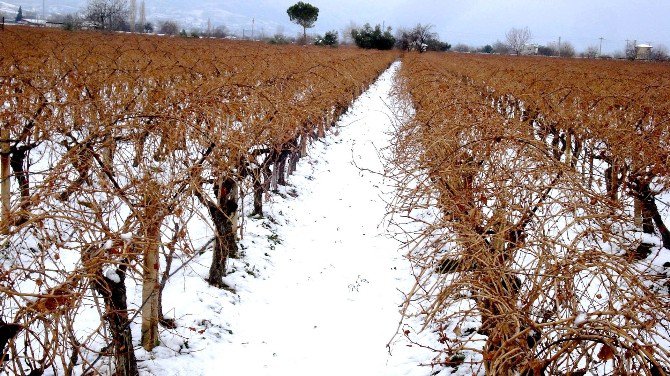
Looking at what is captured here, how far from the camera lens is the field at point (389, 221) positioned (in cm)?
288

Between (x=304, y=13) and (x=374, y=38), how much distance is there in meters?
10.1

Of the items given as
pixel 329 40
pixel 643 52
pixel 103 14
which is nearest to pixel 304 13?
pixel 329 40

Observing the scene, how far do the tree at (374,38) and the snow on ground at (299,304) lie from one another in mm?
60084

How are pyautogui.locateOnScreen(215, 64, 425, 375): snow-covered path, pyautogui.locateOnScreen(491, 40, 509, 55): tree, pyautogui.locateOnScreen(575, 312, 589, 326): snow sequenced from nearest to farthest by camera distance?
pyautogui.locateOnScreen(575, 312, 589, 326): snow < pyautogui.locateOnScreen(215, 64, 425, 375): snow-covered path < pyautogui.locateOnScreen(491, 40, 509, 55): tree

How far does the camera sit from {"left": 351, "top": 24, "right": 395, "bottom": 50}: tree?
67.2m

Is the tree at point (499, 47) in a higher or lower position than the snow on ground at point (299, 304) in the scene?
higher

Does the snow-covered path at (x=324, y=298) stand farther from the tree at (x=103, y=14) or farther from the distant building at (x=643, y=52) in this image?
the distant building at (x=643, y=52)

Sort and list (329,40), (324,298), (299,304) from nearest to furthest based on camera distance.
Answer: (299,304)
(324,298)
(329,40)

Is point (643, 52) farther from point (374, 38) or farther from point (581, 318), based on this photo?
point (581, 318)

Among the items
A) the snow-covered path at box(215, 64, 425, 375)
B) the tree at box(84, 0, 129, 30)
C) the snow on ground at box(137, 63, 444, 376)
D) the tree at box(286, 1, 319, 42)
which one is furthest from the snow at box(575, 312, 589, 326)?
the tree at box(286, 1, 319, 42)

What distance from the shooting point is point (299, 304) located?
671 centimetres

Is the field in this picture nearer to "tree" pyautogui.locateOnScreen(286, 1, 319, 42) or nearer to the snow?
the snow

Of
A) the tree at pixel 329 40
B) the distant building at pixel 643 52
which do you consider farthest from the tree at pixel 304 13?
the distant building at pixel 643 52

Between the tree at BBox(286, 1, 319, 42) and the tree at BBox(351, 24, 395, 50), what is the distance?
6.70 meters
